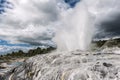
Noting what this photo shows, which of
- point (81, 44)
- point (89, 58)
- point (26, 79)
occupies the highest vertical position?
point (81, 44)

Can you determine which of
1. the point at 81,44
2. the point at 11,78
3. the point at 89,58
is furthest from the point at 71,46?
the point at 89,58

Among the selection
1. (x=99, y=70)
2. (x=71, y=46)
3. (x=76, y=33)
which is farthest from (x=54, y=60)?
(x=76, y=33)

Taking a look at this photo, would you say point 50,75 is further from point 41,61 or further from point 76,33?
point 76,33

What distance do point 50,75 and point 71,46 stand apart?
41.3 ft

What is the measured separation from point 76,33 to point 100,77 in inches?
636

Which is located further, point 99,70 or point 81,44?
point 81,44

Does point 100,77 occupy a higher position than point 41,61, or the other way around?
point 41,61

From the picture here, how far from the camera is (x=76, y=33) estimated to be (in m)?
25.1

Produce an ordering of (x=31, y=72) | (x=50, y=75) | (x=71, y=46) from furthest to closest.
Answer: (x=71, y=46) → (x=31, y=72) → (x=50, y=75)

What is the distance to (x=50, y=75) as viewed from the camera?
10875 mm

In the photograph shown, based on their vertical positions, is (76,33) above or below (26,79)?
above

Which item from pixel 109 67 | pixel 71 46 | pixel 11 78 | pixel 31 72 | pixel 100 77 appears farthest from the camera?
pixel 71 46

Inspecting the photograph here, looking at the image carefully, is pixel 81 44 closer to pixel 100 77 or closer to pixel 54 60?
pixel 54 60

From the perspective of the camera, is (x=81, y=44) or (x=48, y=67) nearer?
(x=48, y=67)
